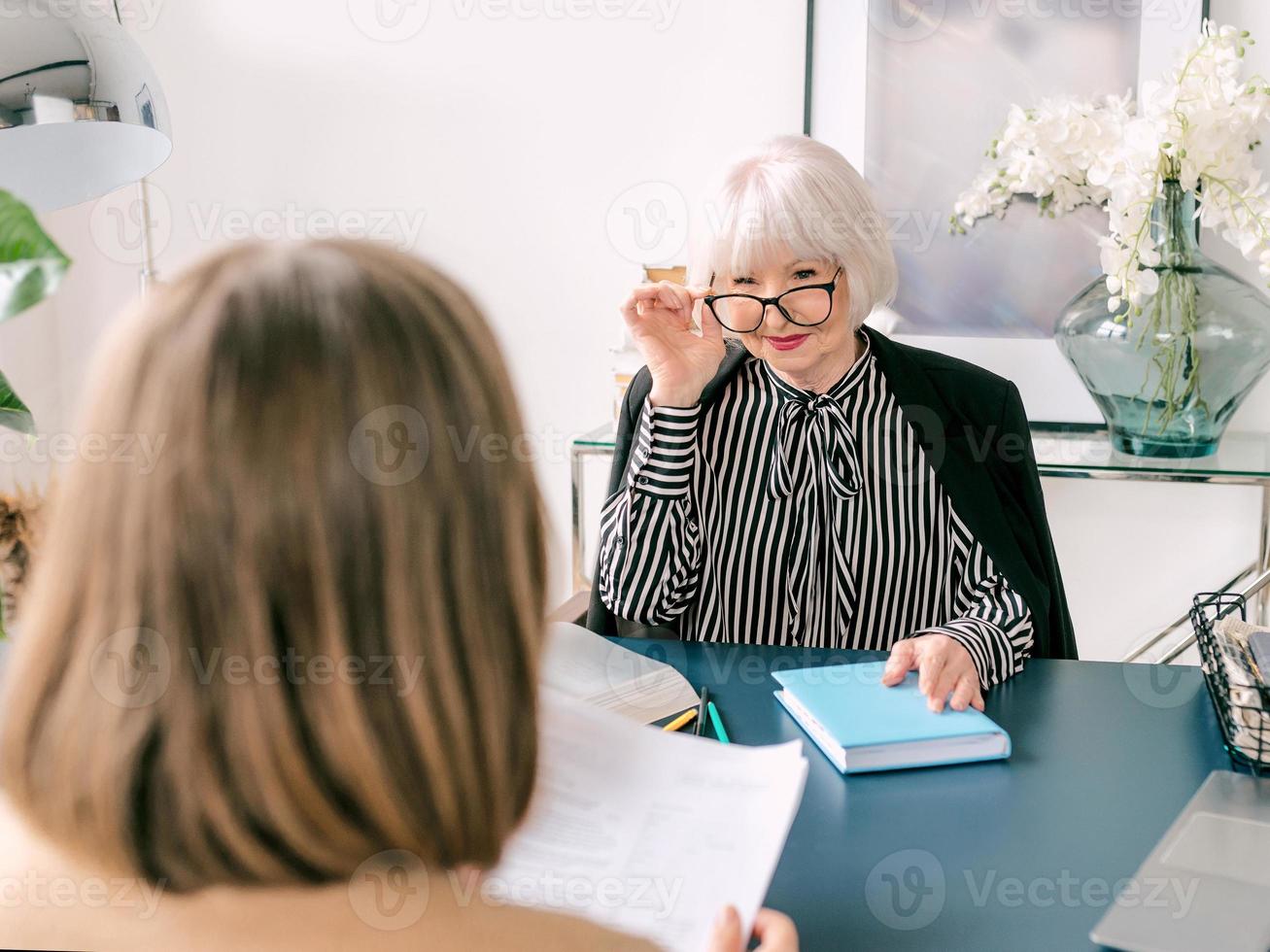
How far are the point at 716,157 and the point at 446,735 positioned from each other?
6.83 feet

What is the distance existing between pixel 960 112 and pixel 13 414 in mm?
1857

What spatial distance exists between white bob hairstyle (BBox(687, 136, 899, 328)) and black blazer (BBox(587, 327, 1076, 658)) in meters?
0.13

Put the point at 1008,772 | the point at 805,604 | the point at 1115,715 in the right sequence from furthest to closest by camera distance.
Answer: the point at 805,604, the point at 1115,715, the point at 1008,772

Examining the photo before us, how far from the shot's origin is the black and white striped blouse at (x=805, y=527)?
1.51 metres

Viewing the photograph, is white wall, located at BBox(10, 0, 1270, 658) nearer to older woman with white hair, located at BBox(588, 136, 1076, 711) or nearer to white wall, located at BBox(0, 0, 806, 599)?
white wall, located at BBox(0, 0, 806, 599)

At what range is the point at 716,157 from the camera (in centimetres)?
241

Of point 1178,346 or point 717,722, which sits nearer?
point 717,722

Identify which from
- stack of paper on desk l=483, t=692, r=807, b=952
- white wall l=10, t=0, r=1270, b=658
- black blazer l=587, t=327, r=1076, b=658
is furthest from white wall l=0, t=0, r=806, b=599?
stack of paper on desk l=483, t=692, r=807, b=952

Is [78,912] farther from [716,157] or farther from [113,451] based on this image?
[716,157]

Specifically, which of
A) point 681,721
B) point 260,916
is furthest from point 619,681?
point 260,916

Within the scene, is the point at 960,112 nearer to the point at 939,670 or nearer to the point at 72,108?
the point at 939,670

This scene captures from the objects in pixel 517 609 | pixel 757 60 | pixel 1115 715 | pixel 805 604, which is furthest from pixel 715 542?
pixel 757 60

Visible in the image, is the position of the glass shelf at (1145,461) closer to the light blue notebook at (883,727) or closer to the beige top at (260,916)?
the light blue notebook at (883,727)

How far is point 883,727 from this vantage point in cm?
98
